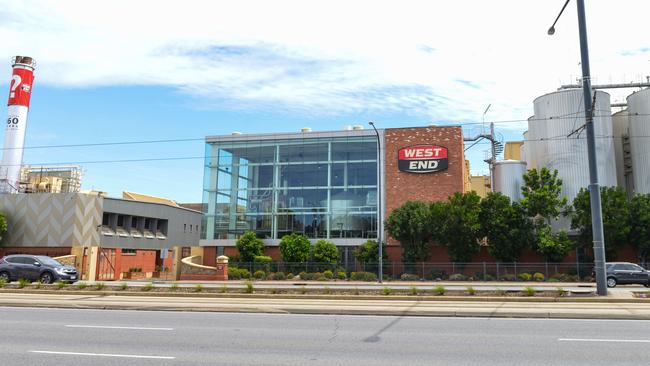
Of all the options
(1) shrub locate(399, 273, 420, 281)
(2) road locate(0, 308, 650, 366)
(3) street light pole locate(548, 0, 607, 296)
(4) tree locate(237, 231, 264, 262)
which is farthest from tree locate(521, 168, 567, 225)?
(2) road locate(0, 308, 650, 366)

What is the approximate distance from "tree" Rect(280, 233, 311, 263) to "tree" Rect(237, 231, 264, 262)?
2.18 m

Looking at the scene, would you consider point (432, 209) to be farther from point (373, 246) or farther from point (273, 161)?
point (273, 161)

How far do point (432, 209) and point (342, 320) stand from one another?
88.0ft

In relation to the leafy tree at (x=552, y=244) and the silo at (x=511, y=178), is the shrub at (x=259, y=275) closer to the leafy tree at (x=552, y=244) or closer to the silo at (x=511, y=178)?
the leafy tree at (x=552, y=244)

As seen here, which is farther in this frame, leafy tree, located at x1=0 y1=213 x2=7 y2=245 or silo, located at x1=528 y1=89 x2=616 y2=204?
leafy tree, located at x1=0 y1=213 x2=7 y2=245

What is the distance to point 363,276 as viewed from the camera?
37344mm

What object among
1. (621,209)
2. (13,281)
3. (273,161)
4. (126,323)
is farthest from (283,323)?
(273,161)

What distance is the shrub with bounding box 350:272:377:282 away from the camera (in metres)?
36.9

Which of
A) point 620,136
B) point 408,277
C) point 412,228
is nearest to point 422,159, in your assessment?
point 412,228

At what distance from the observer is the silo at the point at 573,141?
134ft

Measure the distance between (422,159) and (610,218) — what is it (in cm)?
1499

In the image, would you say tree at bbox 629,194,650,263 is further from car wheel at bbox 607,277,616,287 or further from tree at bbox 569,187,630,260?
car wheel at bbox 607,277,616,287

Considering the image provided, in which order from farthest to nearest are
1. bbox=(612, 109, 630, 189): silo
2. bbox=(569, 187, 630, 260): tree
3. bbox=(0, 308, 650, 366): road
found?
bbox=(612, 109, 630, 189): silo
bbox=(569, 187, 630, 260): tree
bbox=(0, 308, 650, 366): road

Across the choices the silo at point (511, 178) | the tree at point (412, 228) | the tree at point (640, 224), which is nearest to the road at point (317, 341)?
the tree at point (412, 228)
